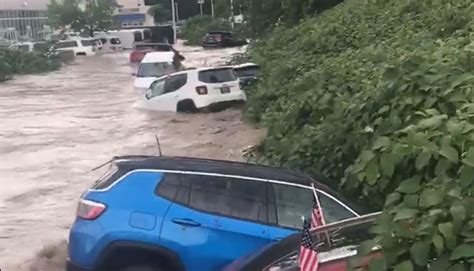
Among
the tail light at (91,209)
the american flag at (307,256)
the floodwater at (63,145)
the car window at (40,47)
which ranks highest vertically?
the american flag at (307,256)

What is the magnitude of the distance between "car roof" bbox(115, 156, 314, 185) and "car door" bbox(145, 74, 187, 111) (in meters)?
17.9

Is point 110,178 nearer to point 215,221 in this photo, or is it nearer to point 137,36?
point 215,221

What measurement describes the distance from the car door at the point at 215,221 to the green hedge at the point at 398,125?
3.07ft

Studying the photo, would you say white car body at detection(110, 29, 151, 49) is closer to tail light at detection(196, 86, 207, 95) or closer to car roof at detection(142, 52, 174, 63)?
car roof at detection(142, 52, 174, 63)

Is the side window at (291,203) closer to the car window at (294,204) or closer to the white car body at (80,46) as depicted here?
the car window at (294,204)

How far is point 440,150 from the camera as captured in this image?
4.52 meters

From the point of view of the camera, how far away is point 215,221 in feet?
25.1

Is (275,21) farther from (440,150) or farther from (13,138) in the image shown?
(440,150)

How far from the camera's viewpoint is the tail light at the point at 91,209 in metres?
7.86

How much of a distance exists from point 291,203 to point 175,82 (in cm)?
1899

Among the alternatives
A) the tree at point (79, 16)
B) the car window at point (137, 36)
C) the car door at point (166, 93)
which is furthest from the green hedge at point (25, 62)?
Answer: the tree at point (79, 16)

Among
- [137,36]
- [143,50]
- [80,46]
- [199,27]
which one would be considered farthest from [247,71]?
[199,27]

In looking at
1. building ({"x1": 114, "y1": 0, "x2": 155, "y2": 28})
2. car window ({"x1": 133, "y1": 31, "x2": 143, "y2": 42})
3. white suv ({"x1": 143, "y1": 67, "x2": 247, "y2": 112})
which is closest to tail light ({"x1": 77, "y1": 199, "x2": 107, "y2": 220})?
white suv ({"x1": 143, "y1": 67, "x2": 247, "y2": 112})

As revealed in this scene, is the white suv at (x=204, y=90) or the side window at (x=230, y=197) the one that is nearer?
the side window at (x=230, y=197)
